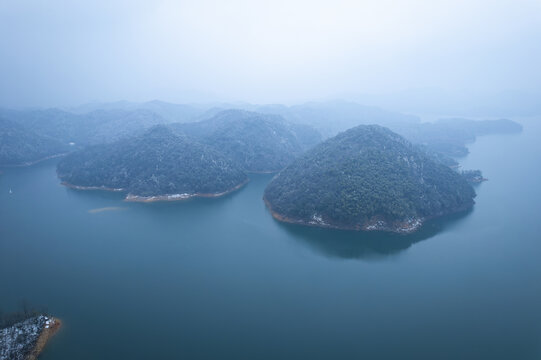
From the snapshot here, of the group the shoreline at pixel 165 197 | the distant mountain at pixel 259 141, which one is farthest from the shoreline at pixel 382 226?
the distant mountain at pixel 259 141

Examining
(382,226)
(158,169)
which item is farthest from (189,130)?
(382,226)

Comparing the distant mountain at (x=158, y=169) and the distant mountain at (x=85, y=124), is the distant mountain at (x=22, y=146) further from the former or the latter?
the distant mountain at (x=158, y=169)

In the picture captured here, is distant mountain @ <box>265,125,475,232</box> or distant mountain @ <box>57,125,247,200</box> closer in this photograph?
distant mountain @ <box>265,125,475,232</box>

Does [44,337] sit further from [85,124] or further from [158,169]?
[85,124]

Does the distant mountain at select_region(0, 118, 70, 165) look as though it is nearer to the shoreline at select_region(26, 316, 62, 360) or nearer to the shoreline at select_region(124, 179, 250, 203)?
the shoreline at select_region(124, 179, 250, 203)

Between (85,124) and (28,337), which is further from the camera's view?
(85,124)

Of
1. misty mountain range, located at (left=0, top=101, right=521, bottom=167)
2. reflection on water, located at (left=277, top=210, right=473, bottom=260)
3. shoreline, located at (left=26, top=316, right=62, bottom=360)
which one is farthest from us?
misty mountain range, located at (left=0, top=101, right=521, bottom=167)

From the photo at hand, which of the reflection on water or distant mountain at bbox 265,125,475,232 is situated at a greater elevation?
distant mountain at bbox 265,125,475,232

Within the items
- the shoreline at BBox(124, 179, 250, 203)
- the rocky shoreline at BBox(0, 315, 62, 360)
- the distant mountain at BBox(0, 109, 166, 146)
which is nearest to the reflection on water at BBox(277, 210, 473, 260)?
the shoreline at BBox(124, 179, 250, 203)
